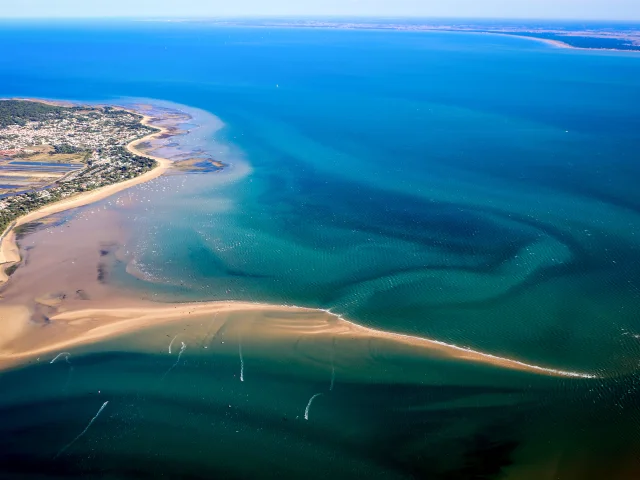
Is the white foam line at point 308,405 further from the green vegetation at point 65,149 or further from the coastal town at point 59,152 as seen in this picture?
the green vegetation at point 65,149

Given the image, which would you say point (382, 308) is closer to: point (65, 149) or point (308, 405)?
point (308, 405)

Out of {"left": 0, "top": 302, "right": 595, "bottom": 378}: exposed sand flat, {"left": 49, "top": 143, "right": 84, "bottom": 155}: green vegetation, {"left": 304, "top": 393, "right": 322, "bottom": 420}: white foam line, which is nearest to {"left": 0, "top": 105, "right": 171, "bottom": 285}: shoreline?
{"left": 49, "top": 143, "right": 84, "bottom": 155}: green vegetation

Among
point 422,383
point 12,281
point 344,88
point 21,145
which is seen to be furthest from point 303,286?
point 344,88

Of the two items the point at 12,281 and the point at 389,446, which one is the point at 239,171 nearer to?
the point at 12,281

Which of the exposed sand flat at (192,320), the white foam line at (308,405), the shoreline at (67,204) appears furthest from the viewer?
the shoreline at (67,204)

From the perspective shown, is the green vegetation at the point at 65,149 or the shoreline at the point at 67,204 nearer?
the shoreline at the point at 67,204

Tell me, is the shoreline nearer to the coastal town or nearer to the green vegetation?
the coastal town

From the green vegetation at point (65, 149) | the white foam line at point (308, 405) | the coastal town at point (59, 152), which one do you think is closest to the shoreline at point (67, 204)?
the coastal town at point (59, 152)
